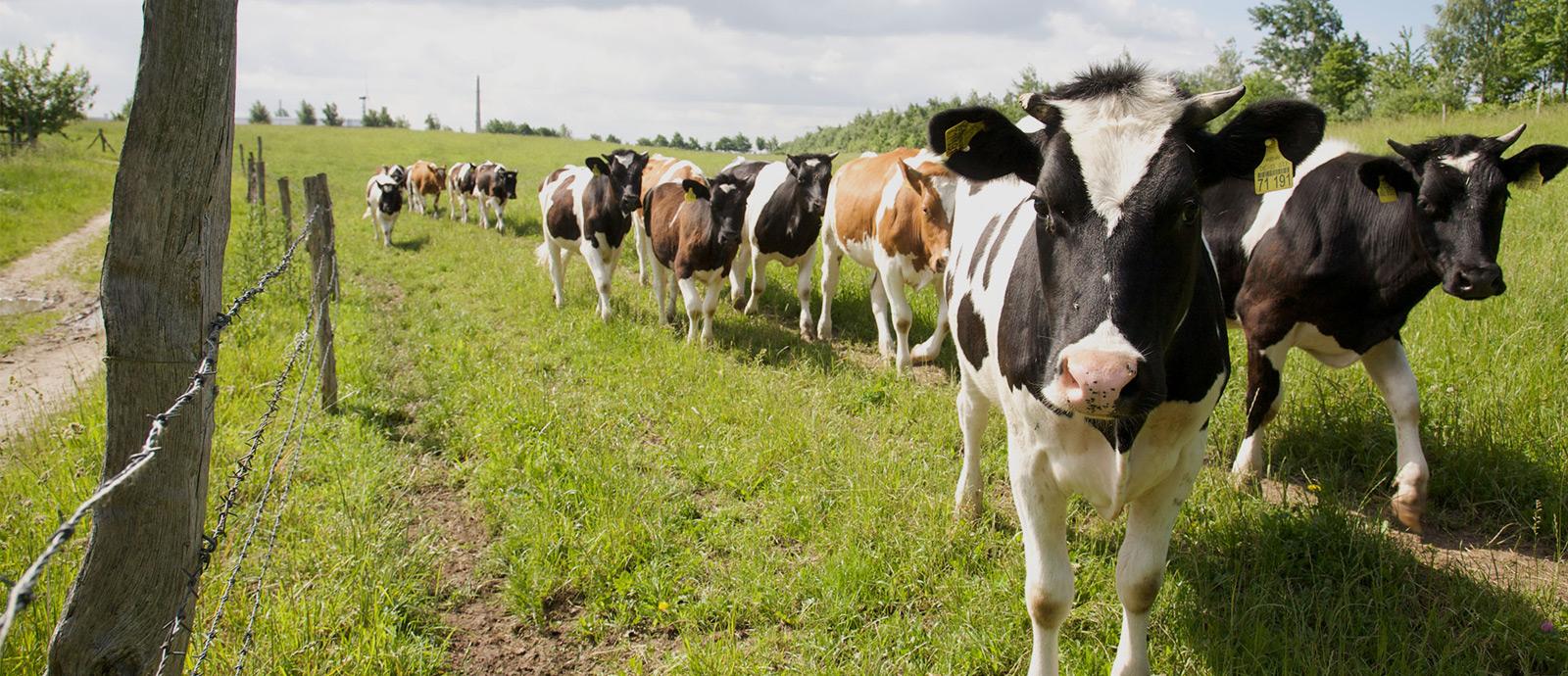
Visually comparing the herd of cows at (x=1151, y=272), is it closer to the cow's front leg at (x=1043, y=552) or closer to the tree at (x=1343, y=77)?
the cow's front leg at (x=1043, y=552)

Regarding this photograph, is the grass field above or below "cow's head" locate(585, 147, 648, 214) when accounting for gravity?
below

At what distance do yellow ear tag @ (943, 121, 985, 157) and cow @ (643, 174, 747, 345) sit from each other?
17.3ft

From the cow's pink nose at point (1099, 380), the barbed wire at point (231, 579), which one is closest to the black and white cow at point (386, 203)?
the barbed wire at point (231, 579)

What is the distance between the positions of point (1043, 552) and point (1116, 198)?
1.29 metres

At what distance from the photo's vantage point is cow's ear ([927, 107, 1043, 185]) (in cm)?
272

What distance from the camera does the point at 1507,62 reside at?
127 ft

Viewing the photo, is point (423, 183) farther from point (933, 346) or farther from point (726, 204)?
point (933, 346)

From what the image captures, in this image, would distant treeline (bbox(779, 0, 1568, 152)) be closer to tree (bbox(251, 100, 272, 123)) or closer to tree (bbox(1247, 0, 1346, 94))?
tree (bbox(1247, 0, 1346, 94))

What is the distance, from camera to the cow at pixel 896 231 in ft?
23.4

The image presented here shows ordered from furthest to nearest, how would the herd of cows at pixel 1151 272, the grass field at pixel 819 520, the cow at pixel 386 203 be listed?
the cow at pixel 386 203
the grass field at pixel 819 520
the herd of cows at pixel 1151 272

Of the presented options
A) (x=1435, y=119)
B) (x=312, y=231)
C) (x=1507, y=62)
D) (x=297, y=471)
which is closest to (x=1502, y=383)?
(x=297, y=471)

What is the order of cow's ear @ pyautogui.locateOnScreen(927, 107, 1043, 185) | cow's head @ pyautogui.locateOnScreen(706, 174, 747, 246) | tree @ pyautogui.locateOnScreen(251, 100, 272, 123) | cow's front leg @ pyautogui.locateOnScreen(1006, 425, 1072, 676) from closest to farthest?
cow's ear @ pyautogui.locateOnScreen(927, 107, 1043, 185), cow's front leg @ pyautogui.locateOnScreen(1006, 425, 1072, 676), cow's head @ pyautogui.locateOnScreen(706, 174, 747, 246), tree @ pyautogui.locateOnScreen(251, 100, 272, 123)

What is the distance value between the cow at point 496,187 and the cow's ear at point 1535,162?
18338mm

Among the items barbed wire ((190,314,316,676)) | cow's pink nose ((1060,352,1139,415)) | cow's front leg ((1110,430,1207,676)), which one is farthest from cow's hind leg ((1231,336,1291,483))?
barbed wire ((190,314,316,676))
